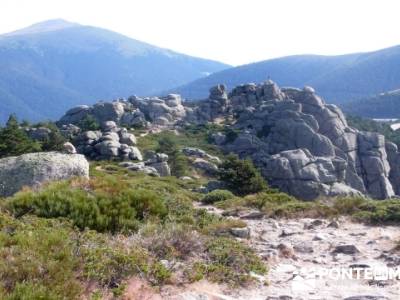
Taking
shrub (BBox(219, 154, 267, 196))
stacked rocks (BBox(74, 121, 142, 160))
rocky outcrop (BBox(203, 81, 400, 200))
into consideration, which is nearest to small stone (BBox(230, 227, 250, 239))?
shrub (BBox(219, 154, 267, 196))

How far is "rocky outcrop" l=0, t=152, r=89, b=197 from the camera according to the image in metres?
16.4

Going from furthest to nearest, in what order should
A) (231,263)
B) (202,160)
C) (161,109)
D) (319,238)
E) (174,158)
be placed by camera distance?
(161,109) < (202,160) < (174,158) < (319,238) < (231,263)

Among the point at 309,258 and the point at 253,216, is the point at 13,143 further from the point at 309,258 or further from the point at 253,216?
the point at 309,258

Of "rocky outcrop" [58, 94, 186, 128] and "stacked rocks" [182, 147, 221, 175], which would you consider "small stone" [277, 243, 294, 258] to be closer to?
"stacked rocks" [182, 147, 221, 175]

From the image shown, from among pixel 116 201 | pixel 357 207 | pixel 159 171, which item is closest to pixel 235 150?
pixel 159 171

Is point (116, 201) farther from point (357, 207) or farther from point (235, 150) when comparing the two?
point (235, 150)

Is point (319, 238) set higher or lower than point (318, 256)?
lower

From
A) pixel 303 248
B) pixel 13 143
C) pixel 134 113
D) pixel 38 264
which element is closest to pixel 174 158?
pixel 13 143

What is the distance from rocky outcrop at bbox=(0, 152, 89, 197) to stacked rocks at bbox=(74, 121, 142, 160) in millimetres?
46716

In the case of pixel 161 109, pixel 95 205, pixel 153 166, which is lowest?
pixel 153 166

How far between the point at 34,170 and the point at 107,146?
4954 centimetres

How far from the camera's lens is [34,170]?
Answer: 54.2 ft

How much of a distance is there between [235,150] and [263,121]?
12.0 metres

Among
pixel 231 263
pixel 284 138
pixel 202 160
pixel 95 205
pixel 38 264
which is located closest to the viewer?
pixel 38 264
